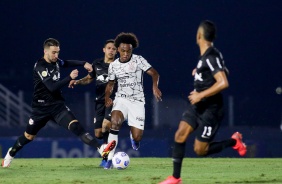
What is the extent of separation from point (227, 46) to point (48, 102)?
19.8 metres

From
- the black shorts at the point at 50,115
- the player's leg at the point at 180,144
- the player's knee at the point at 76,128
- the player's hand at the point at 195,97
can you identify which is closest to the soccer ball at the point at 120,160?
the player's knee at the point at 76,128

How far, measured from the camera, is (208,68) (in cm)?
899

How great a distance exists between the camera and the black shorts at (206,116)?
9102mm

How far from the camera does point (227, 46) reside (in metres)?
31.1

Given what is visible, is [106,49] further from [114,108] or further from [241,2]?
[241,2]

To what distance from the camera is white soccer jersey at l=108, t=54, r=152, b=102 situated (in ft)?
40.0

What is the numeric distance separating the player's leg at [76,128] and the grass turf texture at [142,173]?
1.22 ft

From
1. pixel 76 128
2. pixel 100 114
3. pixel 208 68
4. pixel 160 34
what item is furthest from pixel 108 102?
pixel 160 34

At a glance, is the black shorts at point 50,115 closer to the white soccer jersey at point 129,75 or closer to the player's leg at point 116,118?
the player's leg at point 116,118

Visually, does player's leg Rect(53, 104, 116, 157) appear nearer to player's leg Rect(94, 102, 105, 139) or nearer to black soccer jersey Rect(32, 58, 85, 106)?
black soccer jersey Rect(32, 58, 85, 106)

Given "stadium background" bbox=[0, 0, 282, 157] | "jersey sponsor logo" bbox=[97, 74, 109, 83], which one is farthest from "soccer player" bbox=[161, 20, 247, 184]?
"stadium background" bbox=[0, 0, 282, 157]

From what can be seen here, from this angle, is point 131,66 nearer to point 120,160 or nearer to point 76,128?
point 76,128

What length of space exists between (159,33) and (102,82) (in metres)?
18.2

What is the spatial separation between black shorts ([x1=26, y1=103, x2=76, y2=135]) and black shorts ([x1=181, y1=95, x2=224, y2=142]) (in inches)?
127
